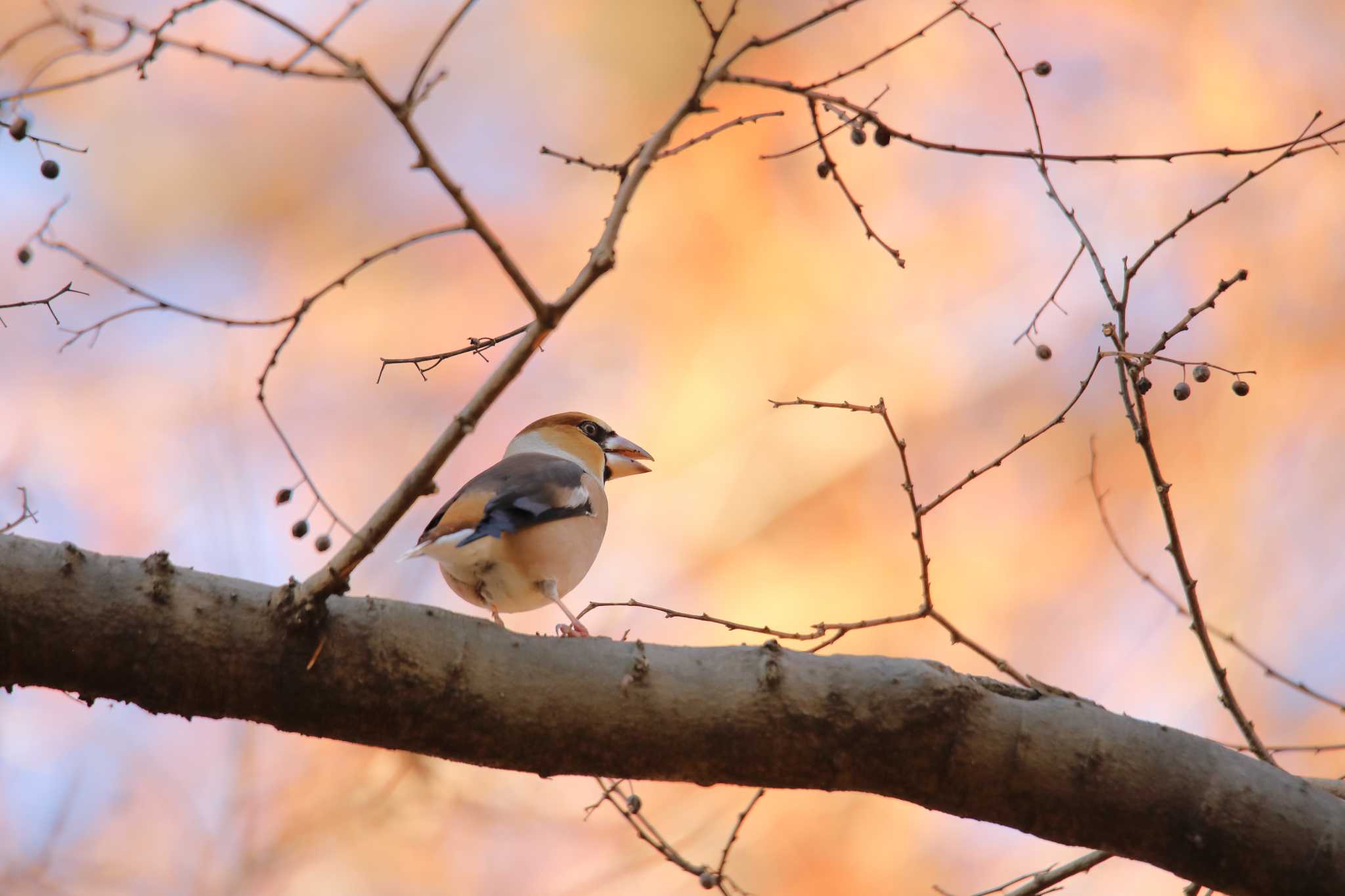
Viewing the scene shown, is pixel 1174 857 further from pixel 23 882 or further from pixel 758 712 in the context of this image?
pixel 23 882

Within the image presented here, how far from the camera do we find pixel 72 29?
2338 mm

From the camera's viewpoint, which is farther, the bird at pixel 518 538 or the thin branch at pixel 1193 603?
the bird at pixel 518 538

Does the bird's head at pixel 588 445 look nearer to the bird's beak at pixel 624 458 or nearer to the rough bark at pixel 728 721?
the bird's beak at pixel 624 458

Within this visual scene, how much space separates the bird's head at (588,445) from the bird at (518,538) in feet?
2.88

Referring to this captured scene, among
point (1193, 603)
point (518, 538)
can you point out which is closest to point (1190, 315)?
point (1193, 603)

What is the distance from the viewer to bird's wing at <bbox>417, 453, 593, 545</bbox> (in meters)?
3.47

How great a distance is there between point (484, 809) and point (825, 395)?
281cm

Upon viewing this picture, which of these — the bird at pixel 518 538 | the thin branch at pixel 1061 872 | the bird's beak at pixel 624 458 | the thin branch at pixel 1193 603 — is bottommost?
the thin branch at pixel 1061 872

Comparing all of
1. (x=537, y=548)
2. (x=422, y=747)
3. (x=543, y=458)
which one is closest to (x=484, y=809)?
(x=543, y=458)

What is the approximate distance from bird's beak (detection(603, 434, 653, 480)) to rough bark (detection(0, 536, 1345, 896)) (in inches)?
110

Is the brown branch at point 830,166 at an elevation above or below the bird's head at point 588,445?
below

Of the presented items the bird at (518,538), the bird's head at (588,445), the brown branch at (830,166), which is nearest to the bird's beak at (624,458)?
the bird's head at (588,445)

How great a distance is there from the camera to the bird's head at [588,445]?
5.03m

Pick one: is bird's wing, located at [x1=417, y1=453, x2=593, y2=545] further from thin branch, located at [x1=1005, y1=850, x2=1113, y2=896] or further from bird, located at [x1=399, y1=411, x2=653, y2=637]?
thin branch, located at [x1=1005, y1=850, x2=1113, y2=896]
